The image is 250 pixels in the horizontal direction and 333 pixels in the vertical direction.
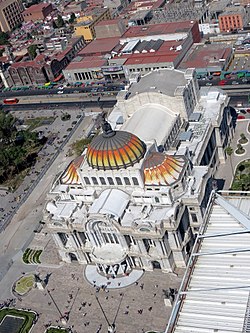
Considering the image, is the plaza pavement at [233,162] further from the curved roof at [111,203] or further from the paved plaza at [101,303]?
the paved plaza at [101,303]

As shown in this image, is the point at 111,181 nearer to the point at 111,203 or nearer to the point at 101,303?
the point at 111,203

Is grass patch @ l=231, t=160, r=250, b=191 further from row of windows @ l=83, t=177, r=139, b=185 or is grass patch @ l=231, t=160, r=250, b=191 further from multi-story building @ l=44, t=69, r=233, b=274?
row of windows @ l=83, t=177, r=139, b=185

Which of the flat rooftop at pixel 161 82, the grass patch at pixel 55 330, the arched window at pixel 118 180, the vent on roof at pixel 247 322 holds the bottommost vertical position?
the vent on roof at pixel 247 322

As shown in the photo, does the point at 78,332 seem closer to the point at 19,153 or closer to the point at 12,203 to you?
the point at 12,203

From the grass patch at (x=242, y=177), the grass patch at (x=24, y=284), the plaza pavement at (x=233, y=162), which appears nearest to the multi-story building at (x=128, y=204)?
the grass patch at (x=242, y=177)

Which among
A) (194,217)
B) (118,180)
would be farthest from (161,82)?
(194,217)

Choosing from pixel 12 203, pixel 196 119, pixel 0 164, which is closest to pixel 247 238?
pixel 196 119

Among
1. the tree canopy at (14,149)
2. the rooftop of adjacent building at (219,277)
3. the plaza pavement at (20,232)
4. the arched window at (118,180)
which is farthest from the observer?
the tree canopy at (14,149)
